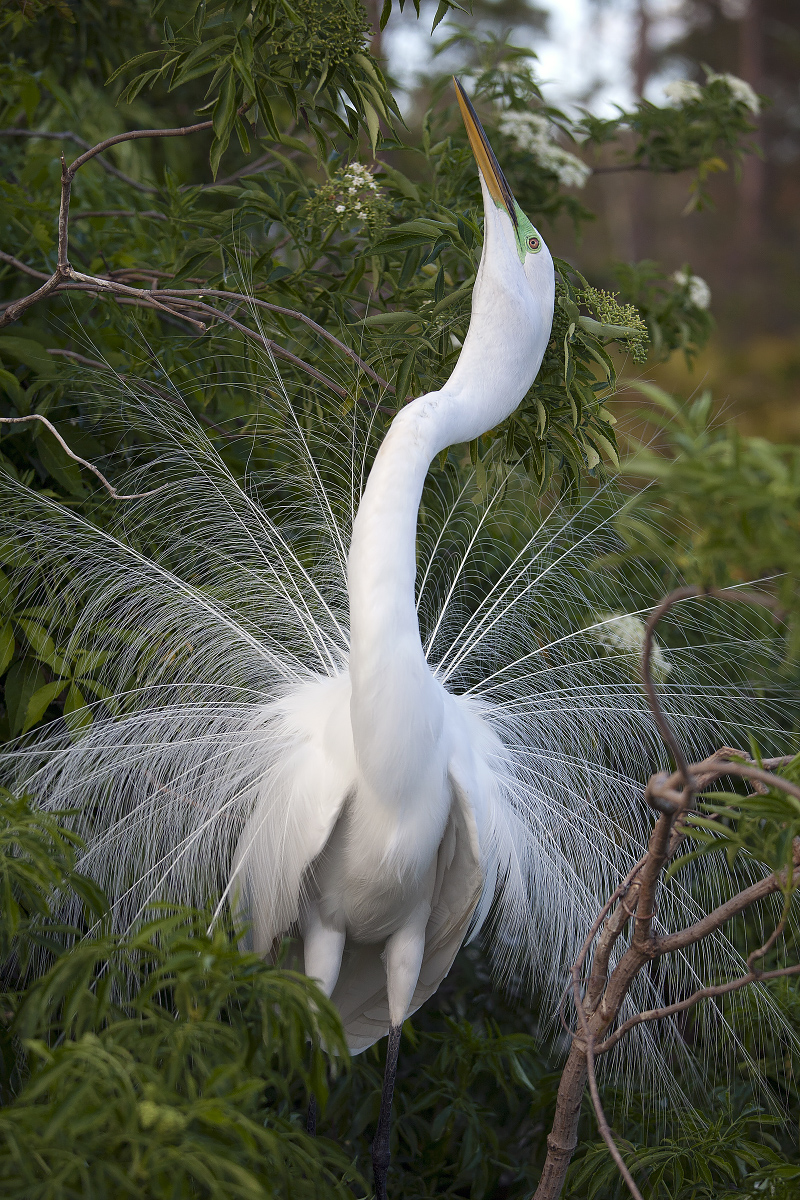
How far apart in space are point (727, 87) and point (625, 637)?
177 centimetres

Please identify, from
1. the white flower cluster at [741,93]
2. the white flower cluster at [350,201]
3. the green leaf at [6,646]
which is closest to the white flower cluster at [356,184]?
the white flower cluster at [350,201]

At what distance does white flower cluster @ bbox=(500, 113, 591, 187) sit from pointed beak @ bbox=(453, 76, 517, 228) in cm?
112

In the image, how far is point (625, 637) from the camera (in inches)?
80.4

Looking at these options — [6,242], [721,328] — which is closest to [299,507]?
[6,242]

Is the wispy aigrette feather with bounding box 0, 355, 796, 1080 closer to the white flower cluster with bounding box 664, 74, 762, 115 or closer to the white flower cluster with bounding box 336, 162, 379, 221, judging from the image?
the white flower cluster with bounding box 336, 162, 379, 221

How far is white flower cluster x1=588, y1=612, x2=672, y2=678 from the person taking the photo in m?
1.97

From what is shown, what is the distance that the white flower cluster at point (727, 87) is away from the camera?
2.71m

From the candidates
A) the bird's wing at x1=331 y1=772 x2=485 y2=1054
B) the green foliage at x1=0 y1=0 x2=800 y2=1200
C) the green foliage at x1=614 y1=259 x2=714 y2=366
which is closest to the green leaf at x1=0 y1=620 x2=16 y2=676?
the green foliage at x1=0 y1=0 x2=800 y2=1200

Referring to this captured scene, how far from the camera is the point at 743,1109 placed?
1882mm

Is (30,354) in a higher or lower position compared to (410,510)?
higher

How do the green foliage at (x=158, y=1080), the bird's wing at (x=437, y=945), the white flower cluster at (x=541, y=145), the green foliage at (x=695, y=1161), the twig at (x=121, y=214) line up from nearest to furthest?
1. the green foliage at (x=158, y=1080)
2. the green foliage at (x=695, y=1161)
3. the bird's wing at (x=437, y=945)
4. the twig at (x=121, y=214)
5. the white flower cluster at (x=541, y=145)

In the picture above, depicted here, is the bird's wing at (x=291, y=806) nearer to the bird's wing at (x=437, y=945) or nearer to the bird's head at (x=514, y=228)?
the bird's wing at (x=437, y=945)

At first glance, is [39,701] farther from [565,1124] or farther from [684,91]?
[684,91]

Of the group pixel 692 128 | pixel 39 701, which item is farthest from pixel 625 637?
pixel 692 128
